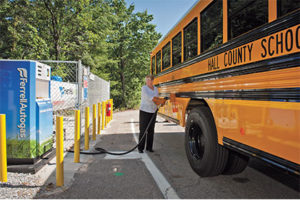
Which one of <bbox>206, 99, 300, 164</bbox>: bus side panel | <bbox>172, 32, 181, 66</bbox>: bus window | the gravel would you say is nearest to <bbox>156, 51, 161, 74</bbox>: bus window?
<bbox>172, 32, 181, 66</bbox>: bus window

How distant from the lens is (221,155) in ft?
12.0

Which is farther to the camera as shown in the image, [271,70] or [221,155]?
[221,155]

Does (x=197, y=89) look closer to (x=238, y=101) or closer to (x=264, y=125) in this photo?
(x=238, y=101)

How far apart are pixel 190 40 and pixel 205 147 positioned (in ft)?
7.56

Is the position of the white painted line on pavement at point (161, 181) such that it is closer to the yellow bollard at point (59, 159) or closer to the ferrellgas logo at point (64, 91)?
the yellow bollard at point (59, 159)

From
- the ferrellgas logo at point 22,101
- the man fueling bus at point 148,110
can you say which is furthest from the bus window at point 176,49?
the ferrellgas logo at point 22,101

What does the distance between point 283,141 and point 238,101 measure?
83 centimetres

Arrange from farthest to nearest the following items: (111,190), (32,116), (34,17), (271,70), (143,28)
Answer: (143,28), (34,17), (32,116), (111,190), (271,70)

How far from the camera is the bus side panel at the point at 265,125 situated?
7.04ft

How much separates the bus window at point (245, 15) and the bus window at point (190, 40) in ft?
4.55

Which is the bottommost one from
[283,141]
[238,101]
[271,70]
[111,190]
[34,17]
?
[111,190]

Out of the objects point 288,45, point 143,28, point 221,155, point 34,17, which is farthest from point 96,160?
point 143,28

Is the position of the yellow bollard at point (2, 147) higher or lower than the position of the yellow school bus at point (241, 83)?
lower

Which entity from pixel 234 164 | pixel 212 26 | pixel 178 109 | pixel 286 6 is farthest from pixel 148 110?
pixel 286 6
